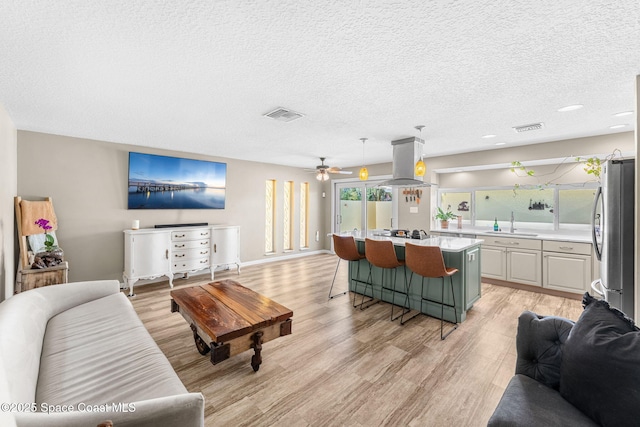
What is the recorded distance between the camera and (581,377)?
116 centimetres

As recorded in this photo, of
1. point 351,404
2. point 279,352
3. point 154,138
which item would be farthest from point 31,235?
point 351,404

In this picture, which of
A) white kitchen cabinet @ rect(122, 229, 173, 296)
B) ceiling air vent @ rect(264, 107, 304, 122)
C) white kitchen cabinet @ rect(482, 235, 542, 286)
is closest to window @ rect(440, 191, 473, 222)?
white kitchen cabinet @ rect(482, 235, 542, 286)

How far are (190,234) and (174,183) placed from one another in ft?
3.39

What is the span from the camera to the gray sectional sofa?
104cm

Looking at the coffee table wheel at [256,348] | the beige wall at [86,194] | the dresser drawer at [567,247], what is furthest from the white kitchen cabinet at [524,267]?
the beige wall at [86,194]

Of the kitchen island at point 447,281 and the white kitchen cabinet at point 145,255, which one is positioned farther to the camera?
the white kitchen cabinet at point 145,255

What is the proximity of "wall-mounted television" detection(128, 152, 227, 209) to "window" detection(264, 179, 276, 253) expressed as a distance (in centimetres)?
120

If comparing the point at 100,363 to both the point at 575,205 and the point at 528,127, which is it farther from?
the point at 575,205

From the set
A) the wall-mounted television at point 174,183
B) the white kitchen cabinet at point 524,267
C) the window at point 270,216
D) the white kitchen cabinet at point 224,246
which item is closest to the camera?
the white kitchen cabinet at point 524,267

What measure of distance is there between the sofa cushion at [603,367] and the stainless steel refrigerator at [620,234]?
1.41m

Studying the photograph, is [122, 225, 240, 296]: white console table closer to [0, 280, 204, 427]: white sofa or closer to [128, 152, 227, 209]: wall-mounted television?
[128, 152, 227, 209]: wall-mounted television

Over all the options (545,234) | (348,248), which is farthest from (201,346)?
(545,234)

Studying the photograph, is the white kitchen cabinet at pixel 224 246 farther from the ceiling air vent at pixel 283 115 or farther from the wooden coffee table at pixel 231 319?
the ceiling air vent at pixel 283 115

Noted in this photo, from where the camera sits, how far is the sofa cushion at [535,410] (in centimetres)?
112
